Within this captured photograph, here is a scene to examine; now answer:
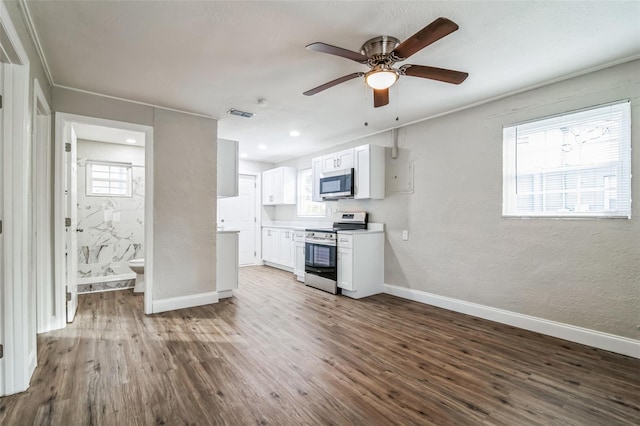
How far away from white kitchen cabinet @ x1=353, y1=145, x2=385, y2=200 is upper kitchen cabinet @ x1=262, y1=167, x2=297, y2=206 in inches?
86.4

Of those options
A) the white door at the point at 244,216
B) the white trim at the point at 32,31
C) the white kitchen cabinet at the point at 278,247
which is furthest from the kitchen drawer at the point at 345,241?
the white trim at the point at 32,31

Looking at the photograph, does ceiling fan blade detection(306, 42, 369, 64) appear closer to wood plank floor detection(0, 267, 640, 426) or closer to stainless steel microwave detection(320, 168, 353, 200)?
wood plank floor detection(0, 267, 640, 426)

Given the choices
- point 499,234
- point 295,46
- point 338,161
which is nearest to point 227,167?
point 338,161

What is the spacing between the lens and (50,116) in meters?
3.00

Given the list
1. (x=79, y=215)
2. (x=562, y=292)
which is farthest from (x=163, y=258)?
(x=562, y=292)

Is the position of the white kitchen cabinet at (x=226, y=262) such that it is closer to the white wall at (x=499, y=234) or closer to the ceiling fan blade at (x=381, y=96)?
the white wall at (x=499, y=234)

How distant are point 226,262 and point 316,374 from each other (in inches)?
94.5

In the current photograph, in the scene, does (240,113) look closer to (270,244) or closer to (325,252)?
(325,252)

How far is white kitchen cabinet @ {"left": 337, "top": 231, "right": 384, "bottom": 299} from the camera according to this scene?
421 centimetres

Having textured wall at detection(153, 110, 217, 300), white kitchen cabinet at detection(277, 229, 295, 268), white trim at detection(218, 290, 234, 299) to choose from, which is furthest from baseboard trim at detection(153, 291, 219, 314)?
white kitchen cabinet at detection(277, 229, 295, 268)

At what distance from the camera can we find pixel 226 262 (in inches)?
164

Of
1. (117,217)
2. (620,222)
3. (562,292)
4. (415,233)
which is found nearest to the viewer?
(620,222)

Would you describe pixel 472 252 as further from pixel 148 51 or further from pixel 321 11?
pixel 148 51

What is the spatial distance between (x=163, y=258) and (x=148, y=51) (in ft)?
7.36
